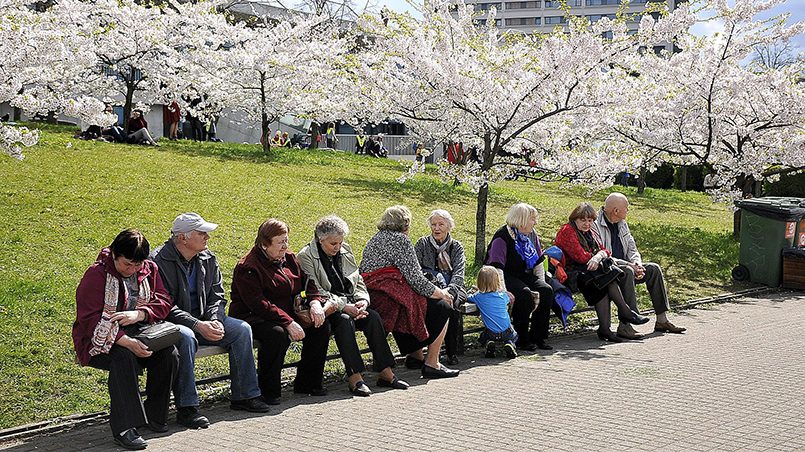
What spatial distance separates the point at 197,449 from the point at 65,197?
31.0ft

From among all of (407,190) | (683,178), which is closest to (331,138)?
(683,178)

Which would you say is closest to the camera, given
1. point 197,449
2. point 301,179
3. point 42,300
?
point 197,449

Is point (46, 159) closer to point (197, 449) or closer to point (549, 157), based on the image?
point (549, 157)

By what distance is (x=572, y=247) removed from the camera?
1012cm

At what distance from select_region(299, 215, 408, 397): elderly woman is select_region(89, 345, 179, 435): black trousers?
5.04ft

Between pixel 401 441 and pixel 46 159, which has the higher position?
pixel 46 159

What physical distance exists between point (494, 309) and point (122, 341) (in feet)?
12.4

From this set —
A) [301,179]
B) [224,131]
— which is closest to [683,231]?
[301,179]

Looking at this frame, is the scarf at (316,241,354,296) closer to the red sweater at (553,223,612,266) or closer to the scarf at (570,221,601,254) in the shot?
the red sweater at (553,223,612,266)

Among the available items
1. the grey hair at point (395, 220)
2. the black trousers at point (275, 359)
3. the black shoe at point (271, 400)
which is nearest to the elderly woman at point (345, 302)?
the black trousers at point (275, 359)

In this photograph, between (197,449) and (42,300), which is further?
(42,300)

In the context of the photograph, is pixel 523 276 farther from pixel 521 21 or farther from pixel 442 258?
pixel 521 21

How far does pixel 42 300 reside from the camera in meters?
8.97

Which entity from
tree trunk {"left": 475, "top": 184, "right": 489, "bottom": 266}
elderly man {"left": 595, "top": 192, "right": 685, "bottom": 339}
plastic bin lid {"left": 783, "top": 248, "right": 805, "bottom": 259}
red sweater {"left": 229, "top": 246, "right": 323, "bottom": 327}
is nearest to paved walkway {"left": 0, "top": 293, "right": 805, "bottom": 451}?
red sweater {"left": 229, "top": 246, "right": 323, "bottom": 327}
